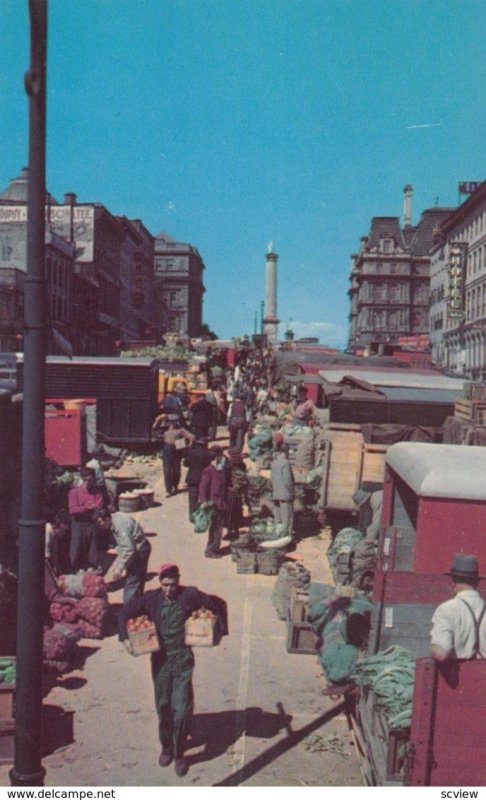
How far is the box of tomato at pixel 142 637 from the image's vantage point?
7.11m

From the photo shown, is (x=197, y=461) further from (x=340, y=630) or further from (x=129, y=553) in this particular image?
(x=340, y=630)

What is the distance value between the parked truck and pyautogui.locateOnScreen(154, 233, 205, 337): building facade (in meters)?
124

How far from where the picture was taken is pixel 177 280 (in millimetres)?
135625

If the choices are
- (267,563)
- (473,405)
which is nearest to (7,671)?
(267,563)

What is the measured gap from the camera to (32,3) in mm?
4879

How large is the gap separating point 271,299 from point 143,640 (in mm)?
93064

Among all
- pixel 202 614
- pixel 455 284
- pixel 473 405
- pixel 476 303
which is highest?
pixel 455 284

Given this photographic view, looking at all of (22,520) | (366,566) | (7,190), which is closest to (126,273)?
(7,190)

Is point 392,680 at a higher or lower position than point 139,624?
lower

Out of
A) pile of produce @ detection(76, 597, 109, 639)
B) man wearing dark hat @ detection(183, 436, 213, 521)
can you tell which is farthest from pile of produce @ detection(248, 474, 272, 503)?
pile of produce @ detection(76, 597, 109, 639)

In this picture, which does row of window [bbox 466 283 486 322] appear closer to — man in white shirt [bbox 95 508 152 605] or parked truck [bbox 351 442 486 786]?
man in white shirt [bbox 95 508 152 605]

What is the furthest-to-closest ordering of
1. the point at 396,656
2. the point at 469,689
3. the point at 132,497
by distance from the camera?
the point at 132,497 → the point at 396,656 → the point at 469,689

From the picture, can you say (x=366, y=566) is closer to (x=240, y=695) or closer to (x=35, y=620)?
(x=240, y=695)

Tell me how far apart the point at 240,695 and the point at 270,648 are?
56.6 inches
